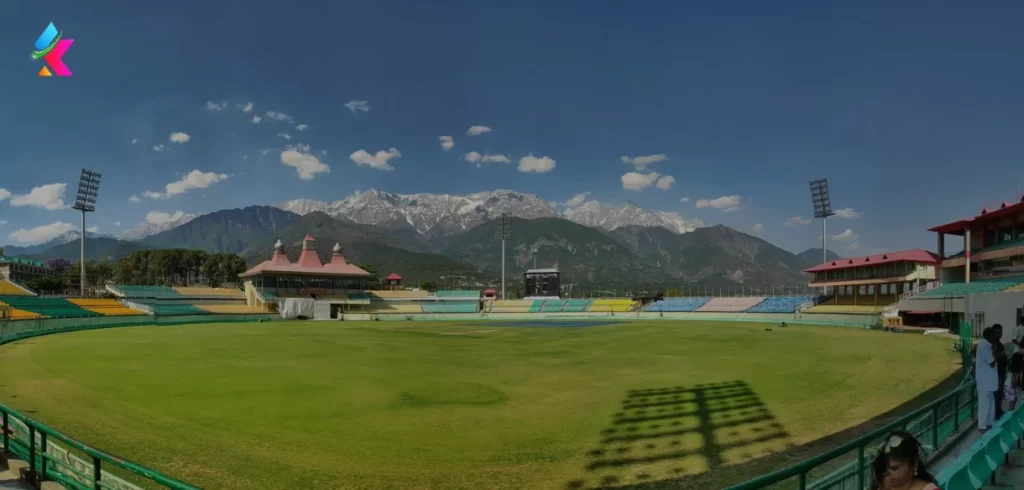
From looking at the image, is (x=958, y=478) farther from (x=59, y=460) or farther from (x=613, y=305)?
(x=613, y=305)

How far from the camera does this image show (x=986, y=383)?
833 cm

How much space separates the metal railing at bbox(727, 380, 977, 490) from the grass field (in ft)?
8.86

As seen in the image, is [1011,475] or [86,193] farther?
[86,193]

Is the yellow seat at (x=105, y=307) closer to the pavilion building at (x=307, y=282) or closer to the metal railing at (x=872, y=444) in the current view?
the pavilion building at (x=307, y=282)

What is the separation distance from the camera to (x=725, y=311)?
75500mm

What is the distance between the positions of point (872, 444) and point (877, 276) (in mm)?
63586

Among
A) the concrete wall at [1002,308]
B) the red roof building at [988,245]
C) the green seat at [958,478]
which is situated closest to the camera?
the green seat at [958,478]

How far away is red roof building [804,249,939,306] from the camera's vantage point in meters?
54.6

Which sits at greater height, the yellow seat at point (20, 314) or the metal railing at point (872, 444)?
the metal railing at point (872, 444)

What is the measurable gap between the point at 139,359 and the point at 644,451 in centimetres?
2455

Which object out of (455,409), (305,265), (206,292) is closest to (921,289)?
(455,409)

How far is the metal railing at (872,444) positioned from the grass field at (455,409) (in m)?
2.70

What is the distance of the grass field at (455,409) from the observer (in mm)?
9406

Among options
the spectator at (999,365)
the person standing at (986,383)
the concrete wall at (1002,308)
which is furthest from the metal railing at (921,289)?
the person standing at (986,383)
